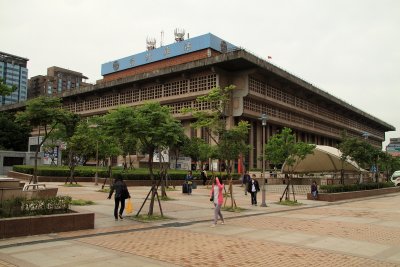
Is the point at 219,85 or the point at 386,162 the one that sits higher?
the point at 219,85

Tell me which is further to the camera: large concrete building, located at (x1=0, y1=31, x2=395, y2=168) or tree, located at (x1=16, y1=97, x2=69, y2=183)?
large concrete building, located at (x1=0, y1=31, x2=395, y2=168)

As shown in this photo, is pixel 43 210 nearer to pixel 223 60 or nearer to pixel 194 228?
pixel 194 228

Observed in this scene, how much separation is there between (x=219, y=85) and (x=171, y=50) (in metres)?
19.1

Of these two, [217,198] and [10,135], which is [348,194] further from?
[10,135]

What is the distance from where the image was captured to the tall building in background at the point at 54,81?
139 meters

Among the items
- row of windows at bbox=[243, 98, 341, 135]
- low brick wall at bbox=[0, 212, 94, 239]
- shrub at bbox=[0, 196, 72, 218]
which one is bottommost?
low brick wall at bbox=[0, 212, 94, 239]

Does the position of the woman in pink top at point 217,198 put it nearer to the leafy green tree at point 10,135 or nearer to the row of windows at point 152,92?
the row of windows at point 152,92

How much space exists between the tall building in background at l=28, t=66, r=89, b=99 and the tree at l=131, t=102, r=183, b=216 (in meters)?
124

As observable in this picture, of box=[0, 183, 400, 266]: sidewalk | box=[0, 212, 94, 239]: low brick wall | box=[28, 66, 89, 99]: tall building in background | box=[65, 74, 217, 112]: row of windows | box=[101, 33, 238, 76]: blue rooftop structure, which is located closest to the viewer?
box=[0, 183, 400, 266]: sidewalk

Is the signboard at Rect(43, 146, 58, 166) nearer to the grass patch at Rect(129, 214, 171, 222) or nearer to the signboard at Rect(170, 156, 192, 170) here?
the signboard at Rect(170, 156, 192, 170)

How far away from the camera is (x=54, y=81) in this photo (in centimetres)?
14012

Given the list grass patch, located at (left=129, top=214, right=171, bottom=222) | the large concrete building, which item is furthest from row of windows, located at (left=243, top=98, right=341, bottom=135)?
grass patch, located at (left=129, top=214, right=171, bottom=222)

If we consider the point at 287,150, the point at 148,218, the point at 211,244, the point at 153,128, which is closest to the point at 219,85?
the point at 287,150

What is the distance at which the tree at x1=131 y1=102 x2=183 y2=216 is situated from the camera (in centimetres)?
1500
